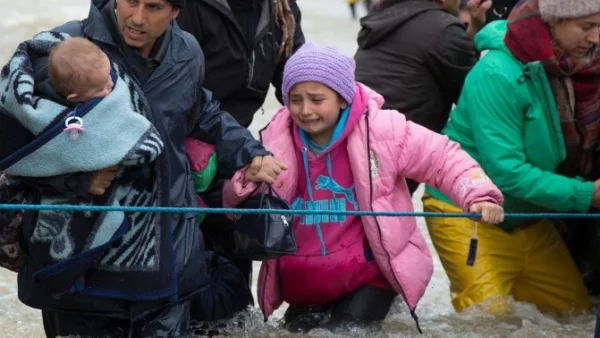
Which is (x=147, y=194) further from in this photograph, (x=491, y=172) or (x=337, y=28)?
(x=337, y=28)

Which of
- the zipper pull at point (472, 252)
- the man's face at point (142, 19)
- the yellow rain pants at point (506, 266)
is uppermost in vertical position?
the man's face at point (142, 19)

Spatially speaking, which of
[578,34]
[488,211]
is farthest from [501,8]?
[488,211]

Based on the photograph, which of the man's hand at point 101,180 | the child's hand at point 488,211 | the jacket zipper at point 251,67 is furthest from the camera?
the jacket zipper at point 251,67

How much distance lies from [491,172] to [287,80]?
3.67ft

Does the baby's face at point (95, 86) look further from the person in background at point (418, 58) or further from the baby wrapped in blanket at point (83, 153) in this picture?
the person in background at point (418, 58)

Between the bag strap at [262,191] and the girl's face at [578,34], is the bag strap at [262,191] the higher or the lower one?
the lower one

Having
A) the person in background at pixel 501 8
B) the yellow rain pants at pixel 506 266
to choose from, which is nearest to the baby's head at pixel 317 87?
the yellow rain pants at pixel 506 266

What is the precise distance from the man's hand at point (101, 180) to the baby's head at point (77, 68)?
0.25 meters

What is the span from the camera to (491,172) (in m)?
Result: 5.56

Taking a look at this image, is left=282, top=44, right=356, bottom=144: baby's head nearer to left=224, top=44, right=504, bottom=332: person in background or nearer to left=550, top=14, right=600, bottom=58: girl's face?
left=224, top=44, right=504, bottom=332: person in background

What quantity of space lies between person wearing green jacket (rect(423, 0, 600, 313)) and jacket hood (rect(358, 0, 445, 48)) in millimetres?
289

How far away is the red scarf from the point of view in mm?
5430

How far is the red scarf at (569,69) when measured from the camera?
543 cm

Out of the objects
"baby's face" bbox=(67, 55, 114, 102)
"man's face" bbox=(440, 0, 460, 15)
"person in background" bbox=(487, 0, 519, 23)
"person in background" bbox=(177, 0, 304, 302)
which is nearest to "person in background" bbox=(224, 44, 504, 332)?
"person in background" bbox=(177, 0, 304, 302)
